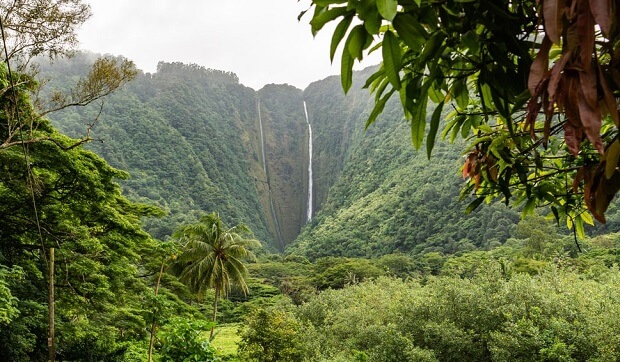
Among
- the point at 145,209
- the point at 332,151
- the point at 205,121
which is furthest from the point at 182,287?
the point at 332,151

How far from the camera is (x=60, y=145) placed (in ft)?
19.7

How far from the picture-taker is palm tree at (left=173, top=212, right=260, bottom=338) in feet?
52.4

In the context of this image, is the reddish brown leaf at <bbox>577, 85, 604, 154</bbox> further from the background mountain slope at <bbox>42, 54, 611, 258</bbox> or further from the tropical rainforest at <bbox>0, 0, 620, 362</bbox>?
the background mountain slope at <bbox>42, 54, 611, 258</bbox>

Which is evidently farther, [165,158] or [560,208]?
[165,158]

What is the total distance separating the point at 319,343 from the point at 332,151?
91.6 metres

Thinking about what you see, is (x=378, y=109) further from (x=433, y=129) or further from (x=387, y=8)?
(x=387, y=8)

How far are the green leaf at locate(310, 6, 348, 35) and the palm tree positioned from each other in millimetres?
15693

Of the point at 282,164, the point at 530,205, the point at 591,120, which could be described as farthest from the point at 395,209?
the point at 282,164

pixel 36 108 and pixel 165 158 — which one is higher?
pixel 165 158

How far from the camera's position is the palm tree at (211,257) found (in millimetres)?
15977

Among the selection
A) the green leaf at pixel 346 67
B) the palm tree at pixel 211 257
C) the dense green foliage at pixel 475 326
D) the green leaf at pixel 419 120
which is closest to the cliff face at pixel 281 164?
the palm tree at pixel 211 257

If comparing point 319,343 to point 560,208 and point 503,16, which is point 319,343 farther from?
point 503,16

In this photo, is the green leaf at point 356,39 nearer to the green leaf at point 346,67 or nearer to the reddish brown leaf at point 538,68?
the green leaf at point 346,67

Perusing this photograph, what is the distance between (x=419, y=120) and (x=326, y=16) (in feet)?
0.92
